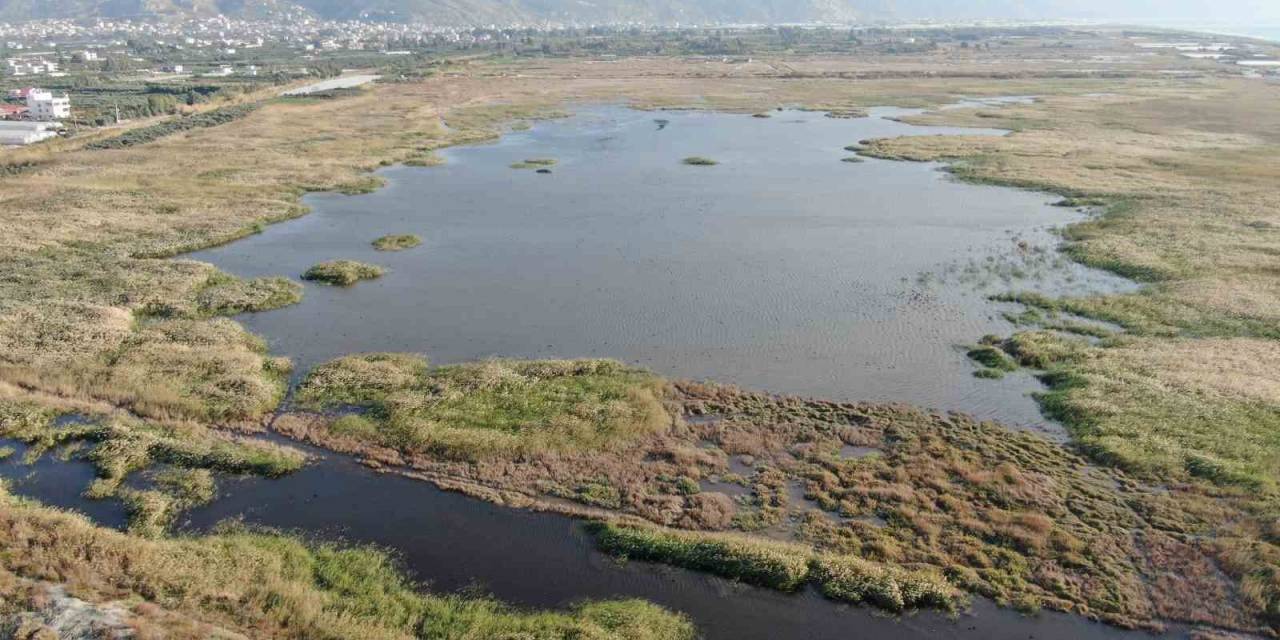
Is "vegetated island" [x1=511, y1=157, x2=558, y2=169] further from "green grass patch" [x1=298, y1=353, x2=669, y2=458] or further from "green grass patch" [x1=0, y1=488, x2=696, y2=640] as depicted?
"green grass patch" [x1=0, y1=488, x2=696, y2=640]

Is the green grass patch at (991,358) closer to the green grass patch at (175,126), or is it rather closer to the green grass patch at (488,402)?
the green grass patch at (488,402)

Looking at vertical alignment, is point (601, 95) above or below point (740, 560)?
above

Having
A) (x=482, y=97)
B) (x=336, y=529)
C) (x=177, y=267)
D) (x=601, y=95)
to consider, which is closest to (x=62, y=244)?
(x=177, y=267)

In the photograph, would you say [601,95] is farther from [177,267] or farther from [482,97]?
[177,267]

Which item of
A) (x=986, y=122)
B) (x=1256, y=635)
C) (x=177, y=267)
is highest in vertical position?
(x=986, y=122)

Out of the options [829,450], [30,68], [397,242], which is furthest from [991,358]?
[30,68]

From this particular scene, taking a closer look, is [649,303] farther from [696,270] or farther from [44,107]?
[44,107]

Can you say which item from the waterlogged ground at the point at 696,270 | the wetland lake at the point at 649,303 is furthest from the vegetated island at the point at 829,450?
the waterlogged ground at the point at 696,270

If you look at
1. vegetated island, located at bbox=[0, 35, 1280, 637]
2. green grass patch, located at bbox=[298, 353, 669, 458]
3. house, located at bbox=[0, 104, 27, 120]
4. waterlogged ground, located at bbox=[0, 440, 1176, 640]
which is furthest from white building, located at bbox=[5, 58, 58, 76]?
waterlogged ground, located at bbox=[0, 440, 1176, 640]
